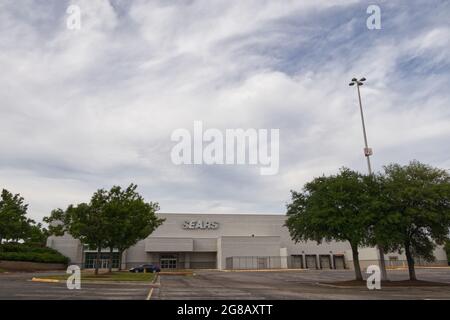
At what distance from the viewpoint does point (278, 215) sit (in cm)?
8512

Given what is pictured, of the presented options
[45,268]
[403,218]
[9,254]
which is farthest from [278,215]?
[403,218]

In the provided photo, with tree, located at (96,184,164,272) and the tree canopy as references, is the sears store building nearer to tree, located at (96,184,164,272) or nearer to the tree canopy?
tree, located at (96,184,164,272)

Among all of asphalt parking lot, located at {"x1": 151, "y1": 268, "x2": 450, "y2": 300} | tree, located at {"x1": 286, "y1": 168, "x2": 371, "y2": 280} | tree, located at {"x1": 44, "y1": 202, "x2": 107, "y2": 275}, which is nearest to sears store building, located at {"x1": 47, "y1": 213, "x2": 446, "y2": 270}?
tree, located at {"x1": 44, "y1": 202, "x2": 107, "y2": 275}

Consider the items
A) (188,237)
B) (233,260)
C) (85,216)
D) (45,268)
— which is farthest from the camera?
(188,237)

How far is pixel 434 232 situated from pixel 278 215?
5682 cm

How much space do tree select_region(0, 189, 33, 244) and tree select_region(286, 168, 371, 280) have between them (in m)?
38.4

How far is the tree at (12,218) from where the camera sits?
167 feet

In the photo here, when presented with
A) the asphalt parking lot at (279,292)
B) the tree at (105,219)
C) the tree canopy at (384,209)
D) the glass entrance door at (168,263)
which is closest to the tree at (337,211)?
the tree canopy at (384,209)

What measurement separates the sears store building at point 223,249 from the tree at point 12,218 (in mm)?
17620

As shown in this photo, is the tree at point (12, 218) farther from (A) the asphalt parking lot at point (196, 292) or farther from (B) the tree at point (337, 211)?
(B) the tree at point (337, 211)

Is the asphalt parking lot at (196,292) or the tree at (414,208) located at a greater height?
the tree at (414,208)
